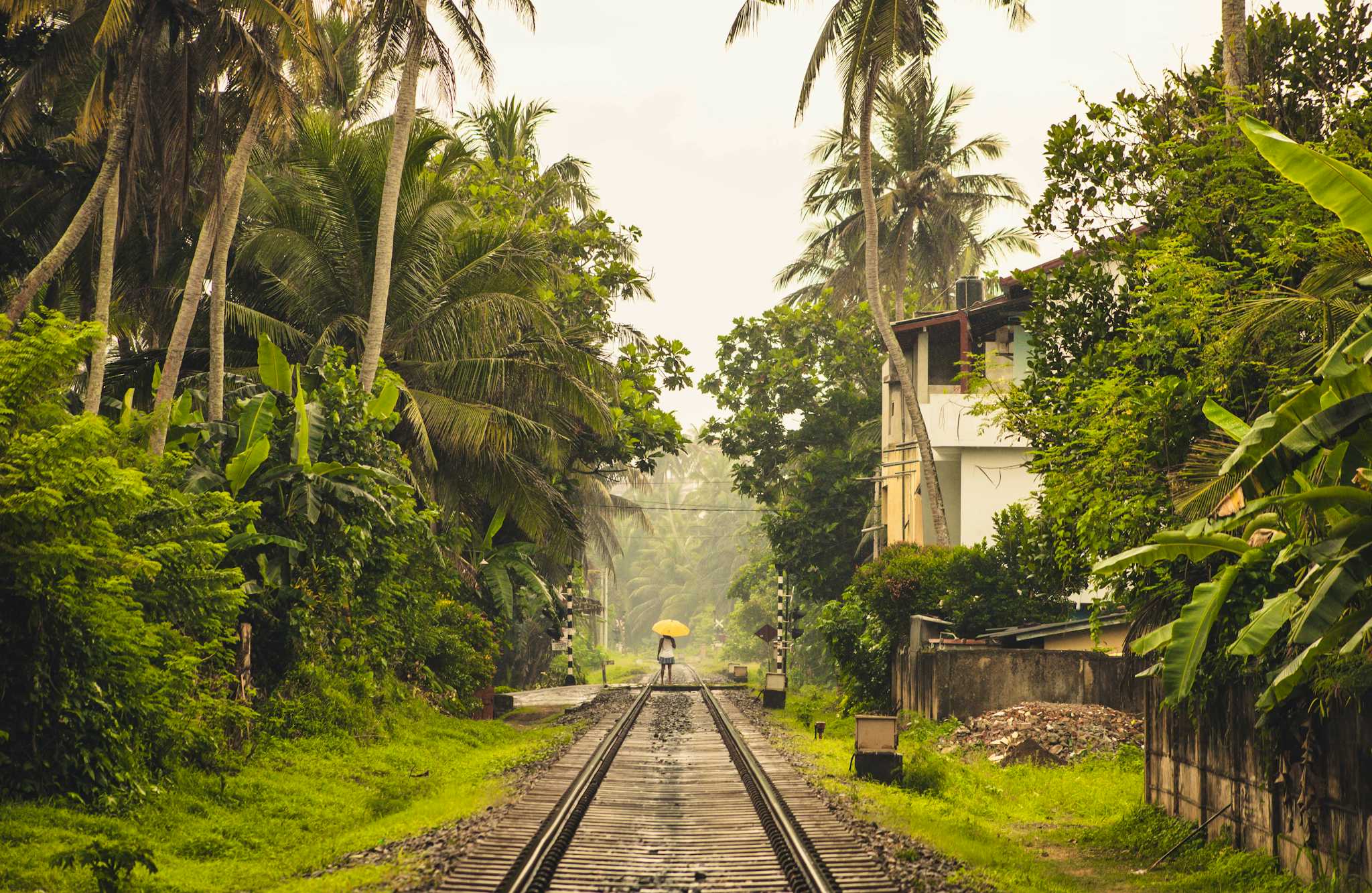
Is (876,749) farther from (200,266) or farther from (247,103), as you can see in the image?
(247,103)

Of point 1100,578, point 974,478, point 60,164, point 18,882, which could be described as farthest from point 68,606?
point 974,478

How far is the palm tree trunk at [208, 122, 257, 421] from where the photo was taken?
16781 mm

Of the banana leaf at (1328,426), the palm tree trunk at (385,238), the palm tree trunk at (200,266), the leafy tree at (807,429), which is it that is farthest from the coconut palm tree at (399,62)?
the leafy tree at (807,429)

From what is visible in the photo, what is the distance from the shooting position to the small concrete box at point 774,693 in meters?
28.2

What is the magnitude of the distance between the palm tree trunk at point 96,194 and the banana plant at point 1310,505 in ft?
42.1

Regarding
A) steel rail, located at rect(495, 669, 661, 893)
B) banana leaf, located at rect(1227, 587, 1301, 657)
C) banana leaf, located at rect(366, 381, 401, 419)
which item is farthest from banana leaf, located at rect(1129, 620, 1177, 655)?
banana leaf, located at rect(366, 381, 401, 419)

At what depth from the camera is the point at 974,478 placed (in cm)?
3020

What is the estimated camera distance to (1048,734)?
1675 cm

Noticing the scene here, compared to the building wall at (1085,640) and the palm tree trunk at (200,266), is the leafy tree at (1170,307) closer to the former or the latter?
the building wall at (1085,640)

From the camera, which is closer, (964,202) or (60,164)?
(60,164)

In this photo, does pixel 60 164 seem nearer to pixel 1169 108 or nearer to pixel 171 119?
pixel 171 119

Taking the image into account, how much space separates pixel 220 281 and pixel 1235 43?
13.2 metres

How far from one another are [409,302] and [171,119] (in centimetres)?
602

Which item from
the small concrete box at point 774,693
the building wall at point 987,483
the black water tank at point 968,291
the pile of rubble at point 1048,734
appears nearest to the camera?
the pile of rubble at point 1048,734
